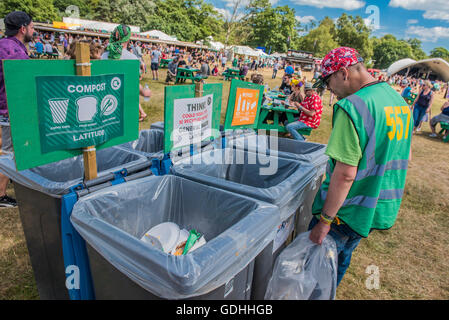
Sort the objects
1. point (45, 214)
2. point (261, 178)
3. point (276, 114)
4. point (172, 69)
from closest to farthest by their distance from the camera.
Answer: point (45, 214) < point (261, 178) < point (276, 114) < point (172, 69)

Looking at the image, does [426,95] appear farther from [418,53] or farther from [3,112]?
[418,53]

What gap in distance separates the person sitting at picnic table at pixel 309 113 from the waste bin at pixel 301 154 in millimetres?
2108

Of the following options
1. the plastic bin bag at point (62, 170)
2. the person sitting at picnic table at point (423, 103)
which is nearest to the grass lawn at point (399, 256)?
the plastic bin bag at point (62, 170)

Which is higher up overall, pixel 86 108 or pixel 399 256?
pixel 86 108

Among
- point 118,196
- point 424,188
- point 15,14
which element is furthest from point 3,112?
point 424,188

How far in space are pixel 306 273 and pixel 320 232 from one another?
23cm

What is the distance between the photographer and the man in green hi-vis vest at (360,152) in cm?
132

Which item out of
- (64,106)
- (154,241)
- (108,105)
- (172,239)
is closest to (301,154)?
(172,239)

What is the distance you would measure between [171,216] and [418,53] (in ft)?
425

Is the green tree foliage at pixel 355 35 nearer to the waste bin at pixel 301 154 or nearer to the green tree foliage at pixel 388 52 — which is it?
the green tree foliage at pixel 388 52

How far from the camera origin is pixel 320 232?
1516 mm

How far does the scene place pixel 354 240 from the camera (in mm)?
1648

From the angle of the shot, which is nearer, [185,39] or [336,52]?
[336,52]

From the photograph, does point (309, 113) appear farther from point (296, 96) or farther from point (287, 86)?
point (287, 86)
